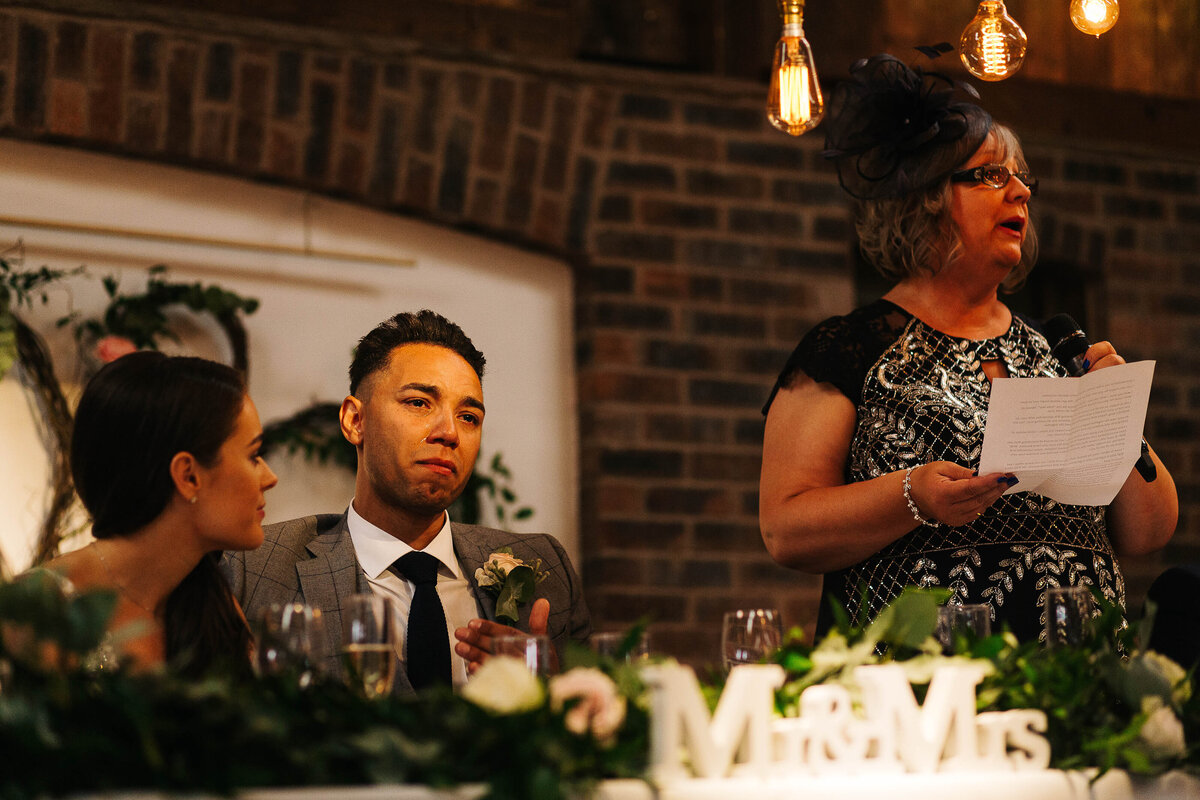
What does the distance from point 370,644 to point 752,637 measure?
493mm

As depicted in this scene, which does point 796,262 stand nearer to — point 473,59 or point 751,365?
point 751,365

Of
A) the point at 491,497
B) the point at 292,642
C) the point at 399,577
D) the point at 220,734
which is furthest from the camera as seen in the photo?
the point at 491,497

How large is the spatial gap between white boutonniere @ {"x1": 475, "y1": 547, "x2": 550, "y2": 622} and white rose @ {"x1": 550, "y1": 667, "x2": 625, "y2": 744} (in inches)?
39.1

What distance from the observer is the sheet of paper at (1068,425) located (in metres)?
1.94

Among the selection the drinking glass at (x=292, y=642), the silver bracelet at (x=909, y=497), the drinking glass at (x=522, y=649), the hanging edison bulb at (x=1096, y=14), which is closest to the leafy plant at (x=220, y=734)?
the drinking glass at (x=292, y=642)

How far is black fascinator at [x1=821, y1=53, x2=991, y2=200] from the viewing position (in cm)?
226

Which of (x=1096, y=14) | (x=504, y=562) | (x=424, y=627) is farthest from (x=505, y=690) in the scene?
(x=1096, y=14)

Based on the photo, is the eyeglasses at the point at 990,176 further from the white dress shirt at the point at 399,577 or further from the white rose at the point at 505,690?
the white rose at the point at 505,690

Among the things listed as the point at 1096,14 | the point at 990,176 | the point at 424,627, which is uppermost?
the point at 1096,14

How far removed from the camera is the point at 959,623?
164 cm

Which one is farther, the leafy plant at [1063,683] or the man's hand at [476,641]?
the man's hand at [476,641]

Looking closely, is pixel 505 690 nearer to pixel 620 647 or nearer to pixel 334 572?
pixel 620 647

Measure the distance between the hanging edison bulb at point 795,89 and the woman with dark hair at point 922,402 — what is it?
16cm

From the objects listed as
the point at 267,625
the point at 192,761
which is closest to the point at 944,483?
the point at 267,625
